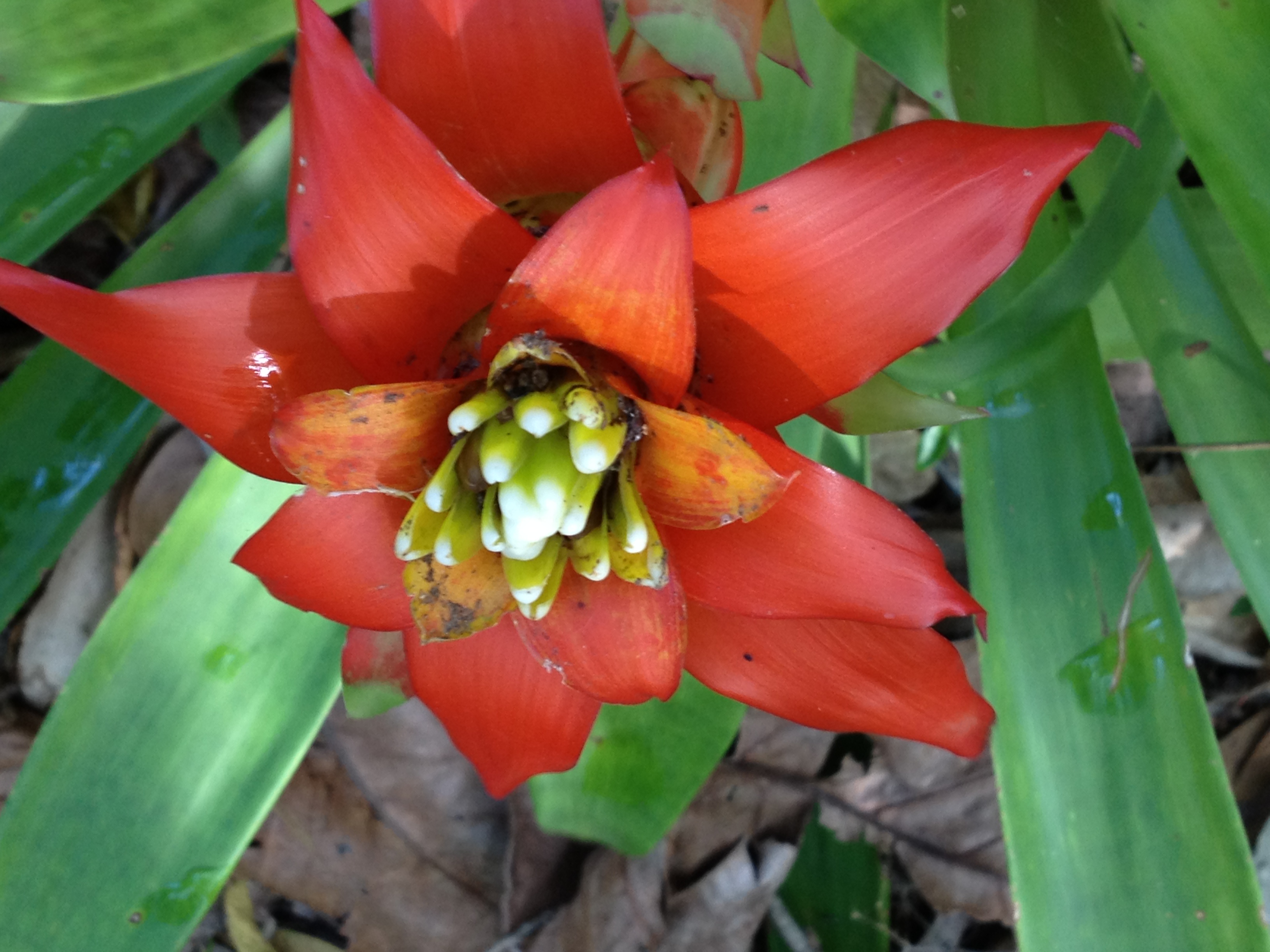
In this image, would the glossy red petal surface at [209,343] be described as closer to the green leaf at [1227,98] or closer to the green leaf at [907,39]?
the green leaf at [907,39]

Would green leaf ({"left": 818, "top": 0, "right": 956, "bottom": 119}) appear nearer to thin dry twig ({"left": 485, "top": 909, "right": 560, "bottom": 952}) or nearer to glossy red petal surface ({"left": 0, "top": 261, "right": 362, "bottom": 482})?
glossy red petal surface ({"left": 0, "top": 261, "right": 362, "bottom": 482})

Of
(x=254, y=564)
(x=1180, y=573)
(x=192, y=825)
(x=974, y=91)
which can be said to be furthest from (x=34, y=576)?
(x=1180, y=573)

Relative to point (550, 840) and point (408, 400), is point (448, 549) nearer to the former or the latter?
point (408, 400)

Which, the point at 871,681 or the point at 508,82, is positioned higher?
the point at 508,82

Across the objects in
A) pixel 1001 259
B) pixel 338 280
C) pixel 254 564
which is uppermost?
pixel 338 280

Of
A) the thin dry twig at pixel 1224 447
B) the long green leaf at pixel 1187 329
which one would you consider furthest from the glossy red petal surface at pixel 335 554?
the thin dry twig at pixel 1224 447

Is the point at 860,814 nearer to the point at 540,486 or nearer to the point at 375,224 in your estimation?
the point at 540,486

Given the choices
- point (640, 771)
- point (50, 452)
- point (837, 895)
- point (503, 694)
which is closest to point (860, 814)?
point (837, 895)
